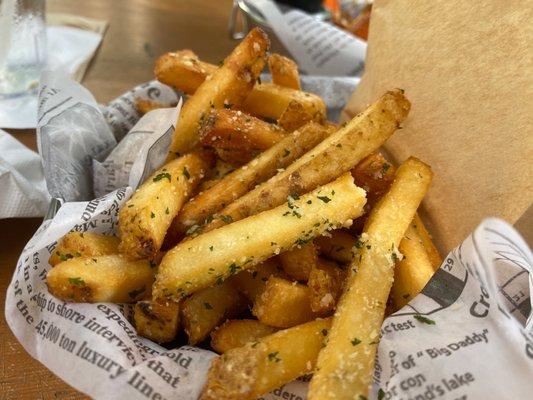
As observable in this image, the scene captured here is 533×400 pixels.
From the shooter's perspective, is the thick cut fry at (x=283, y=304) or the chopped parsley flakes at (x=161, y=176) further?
the chopped parsley flakes at (x=161, y=176)

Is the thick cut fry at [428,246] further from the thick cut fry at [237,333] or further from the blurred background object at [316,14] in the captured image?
the blurred background object at [316,14]

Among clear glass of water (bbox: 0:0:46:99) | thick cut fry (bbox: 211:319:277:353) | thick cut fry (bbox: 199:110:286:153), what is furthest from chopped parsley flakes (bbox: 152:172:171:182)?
clear glass of water (bbox: 0:0:46:99)

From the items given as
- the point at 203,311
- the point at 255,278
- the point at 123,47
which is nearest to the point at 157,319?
the point at 203,311

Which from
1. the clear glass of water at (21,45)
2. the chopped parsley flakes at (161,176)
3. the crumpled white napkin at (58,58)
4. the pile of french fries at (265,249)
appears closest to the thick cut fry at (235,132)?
the pile of french fries at (265,249)

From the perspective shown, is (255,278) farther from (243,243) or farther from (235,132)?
(235,132)

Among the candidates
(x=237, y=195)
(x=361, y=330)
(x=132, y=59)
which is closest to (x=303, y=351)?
(x=361, y=330)

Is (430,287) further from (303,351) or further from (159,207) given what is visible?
(159,207)
